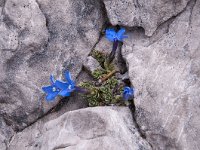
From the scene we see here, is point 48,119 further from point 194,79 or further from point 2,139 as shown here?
point 194,79

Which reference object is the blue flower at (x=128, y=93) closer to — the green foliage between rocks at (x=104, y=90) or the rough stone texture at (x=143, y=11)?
the green foliage between rocks at (x=104, y=90)

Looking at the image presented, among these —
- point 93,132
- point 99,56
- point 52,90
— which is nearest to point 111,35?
point 99,56

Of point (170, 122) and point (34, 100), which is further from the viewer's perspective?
point (34, 100)

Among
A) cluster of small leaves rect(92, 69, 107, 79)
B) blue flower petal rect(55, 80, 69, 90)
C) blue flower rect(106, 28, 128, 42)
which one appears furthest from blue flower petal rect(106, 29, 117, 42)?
blue flower petal rect(55, 80, 69, 90)

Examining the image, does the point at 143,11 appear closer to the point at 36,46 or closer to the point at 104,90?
the point at 104,90

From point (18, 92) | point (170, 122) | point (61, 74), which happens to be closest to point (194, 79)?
point (170, 122)

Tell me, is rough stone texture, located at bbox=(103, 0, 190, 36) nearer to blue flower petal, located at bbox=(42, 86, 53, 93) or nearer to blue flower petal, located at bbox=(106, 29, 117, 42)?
blue flower petal, located at bbox=(106, 29, 117, 42)

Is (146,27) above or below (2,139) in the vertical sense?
above
